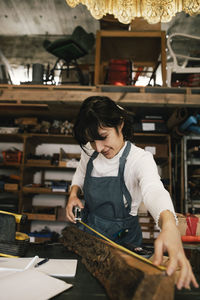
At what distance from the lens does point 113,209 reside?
5.21ft

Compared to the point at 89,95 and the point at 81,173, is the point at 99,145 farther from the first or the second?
the point at 89,95

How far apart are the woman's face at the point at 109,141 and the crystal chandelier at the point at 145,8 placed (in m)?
0.95

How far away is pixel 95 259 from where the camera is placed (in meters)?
1.00

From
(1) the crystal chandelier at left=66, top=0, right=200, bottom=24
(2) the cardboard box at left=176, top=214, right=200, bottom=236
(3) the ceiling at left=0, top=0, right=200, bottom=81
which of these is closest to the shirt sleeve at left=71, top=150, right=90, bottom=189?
(2) the cardboard box at left=176, top=214, right=200, bottom=236

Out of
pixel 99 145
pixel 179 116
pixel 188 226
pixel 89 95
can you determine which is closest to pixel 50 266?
pixel 99 145

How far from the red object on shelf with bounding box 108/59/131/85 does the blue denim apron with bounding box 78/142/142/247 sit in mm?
2193

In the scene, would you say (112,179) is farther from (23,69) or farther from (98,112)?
(23,69)

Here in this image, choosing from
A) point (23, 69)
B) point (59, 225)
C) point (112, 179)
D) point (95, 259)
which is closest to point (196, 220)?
point (112, 179)

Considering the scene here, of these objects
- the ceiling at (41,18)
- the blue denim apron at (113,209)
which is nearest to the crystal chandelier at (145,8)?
the blue denim apron at (113,209)

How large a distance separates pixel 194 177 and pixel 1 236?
3.02m

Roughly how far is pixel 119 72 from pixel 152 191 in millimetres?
2827

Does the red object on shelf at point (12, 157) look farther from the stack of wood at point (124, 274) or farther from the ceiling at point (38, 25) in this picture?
the stack of wood at point (124, 274)

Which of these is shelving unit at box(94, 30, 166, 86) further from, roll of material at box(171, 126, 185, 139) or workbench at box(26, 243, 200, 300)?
workbench at box(26, 243, 200, 300)

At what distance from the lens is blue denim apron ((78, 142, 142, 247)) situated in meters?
1.54
